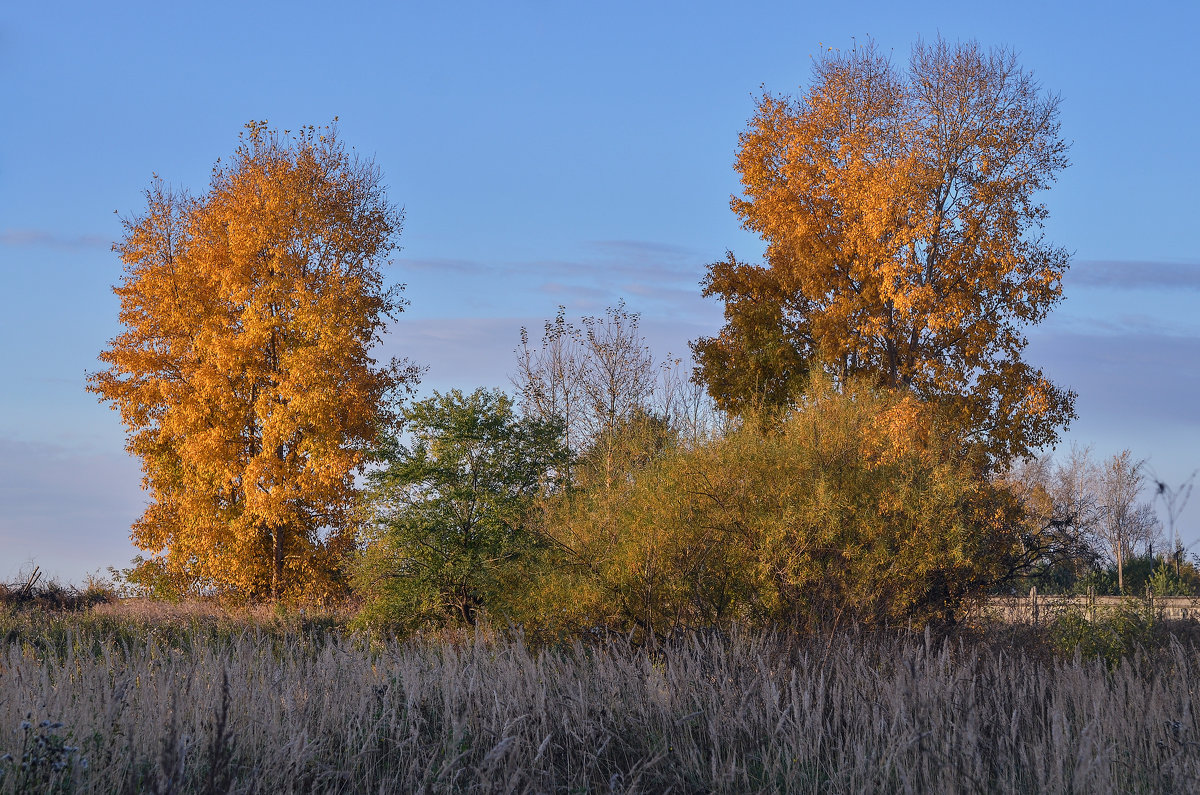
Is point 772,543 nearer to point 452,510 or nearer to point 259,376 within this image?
point 452,510

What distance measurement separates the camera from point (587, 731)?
668cm

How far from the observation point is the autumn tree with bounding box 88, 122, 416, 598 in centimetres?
2323

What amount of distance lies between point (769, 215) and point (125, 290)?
16.6m

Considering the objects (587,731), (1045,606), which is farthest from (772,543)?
(587,731)

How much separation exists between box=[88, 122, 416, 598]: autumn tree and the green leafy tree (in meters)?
6.28

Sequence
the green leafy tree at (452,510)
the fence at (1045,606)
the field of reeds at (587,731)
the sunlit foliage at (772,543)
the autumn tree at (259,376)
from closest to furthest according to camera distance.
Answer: the field of reeds at (587,731) < the sunlit foliage at (772,543) < the fence at (1045,606) < the green leafy tree at (452,510) < the autumn tree at (259,376)

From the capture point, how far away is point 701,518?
12953mm

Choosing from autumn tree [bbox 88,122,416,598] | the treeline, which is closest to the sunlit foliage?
the treeline

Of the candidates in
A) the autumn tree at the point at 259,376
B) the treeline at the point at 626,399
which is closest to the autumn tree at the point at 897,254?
the treeline at the point at 626,399

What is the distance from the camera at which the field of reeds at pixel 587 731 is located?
18.3 feet

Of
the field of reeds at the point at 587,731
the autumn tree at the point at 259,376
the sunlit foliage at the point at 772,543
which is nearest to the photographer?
the field of reeds at the point at 587,731

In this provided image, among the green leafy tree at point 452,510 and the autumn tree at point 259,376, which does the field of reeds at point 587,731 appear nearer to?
the green leafy tree at point 452,510

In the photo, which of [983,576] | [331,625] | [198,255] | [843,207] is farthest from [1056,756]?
[198,255]

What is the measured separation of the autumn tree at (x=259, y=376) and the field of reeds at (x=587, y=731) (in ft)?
49.2
